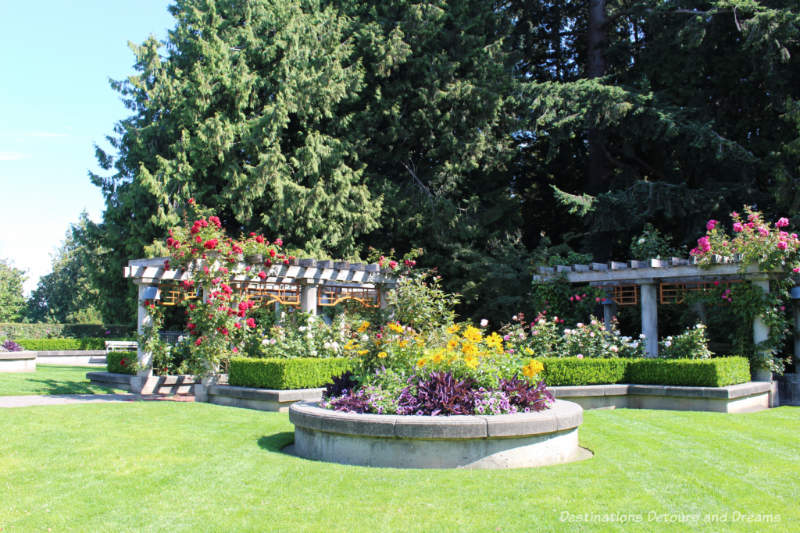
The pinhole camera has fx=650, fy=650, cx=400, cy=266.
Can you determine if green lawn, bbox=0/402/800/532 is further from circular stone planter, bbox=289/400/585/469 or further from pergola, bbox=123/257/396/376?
pergola, bbox=123/257/396/376

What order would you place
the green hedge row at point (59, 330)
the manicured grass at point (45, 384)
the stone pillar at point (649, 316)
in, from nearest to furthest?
1. the manicured grass at point (45, 384)
2. the stone pillar at point (649, 316)
3. the green hedge row at point (59, 330)

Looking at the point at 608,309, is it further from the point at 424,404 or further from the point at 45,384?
the point at 45,384

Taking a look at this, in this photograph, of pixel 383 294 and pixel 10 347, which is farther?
pixel 10 347

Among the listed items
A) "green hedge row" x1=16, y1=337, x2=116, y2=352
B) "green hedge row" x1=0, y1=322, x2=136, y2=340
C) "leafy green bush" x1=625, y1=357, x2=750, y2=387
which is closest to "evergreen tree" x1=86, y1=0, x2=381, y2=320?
"green hedge row" x1=16, y1=337, x2=116, y2=352

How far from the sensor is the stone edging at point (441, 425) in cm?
580

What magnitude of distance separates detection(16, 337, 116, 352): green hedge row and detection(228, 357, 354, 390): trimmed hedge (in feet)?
47.4

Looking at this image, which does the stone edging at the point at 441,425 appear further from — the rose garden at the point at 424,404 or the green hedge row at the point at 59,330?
the green hedge row at the point at 59,330

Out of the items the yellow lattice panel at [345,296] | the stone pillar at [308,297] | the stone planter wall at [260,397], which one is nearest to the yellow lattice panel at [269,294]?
the stone pillar at [308,297]

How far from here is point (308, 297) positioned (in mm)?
12180

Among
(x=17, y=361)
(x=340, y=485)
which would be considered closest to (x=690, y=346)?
(x=340, y=485)

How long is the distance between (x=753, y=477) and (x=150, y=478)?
17.0ft

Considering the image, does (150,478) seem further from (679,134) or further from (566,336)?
(679,134)

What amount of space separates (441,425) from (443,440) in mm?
153

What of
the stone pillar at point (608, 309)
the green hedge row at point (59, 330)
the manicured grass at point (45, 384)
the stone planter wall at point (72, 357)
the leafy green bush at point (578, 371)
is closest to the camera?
the leafy green bush at point (578, 371)
